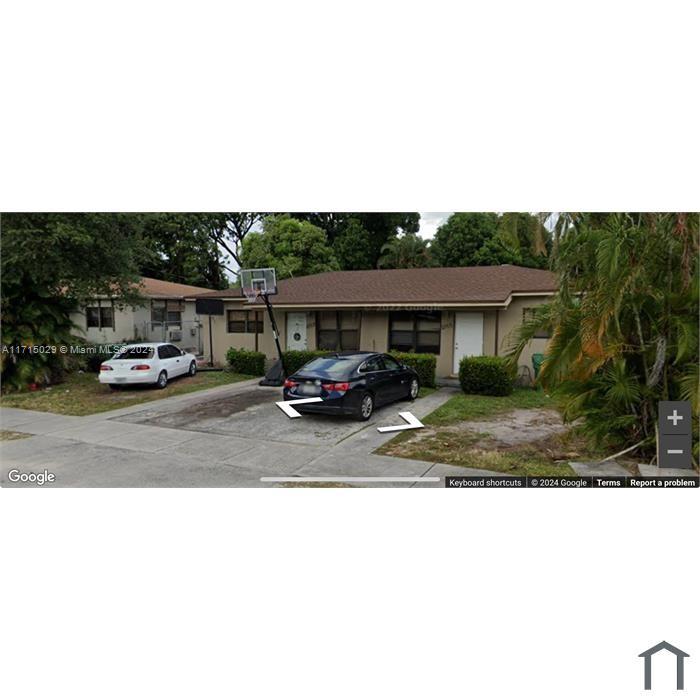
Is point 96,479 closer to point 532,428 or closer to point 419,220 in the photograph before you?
point 419,220

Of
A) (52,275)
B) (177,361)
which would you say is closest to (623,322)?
(177,361)

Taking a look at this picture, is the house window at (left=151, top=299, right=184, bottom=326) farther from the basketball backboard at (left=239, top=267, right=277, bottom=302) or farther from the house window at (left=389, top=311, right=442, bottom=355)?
the house window at (left=389, top=311, right=442, bottom=355)

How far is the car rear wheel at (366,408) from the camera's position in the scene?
572 cm

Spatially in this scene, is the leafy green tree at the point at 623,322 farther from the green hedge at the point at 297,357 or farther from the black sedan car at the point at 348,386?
the green hedge at the point at 297,357

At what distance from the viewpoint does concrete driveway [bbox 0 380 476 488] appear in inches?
191

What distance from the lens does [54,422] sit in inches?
222

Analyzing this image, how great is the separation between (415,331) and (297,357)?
1.41 m

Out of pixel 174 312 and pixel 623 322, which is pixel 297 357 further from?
pixel 623 322

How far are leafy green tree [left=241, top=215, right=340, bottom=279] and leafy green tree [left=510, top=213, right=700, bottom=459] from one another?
2723 mm

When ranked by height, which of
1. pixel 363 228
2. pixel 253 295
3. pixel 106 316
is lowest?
pixel 106 316

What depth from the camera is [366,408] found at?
5812 millimetres

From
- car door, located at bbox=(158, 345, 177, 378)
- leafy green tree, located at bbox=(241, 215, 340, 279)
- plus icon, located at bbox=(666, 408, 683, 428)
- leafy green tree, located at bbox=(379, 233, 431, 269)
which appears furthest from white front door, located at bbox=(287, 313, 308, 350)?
plus icon, located at bbox=(666, 408, 683, 428)

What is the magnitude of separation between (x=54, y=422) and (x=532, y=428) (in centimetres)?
519

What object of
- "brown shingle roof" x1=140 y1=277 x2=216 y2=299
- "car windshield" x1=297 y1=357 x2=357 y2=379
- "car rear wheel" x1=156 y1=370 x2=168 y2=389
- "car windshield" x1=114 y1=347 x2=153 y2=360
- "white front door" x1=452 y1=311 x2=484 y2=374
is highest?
"brown shingle roof" x1=140 y1=277 x2=216 y2=299
